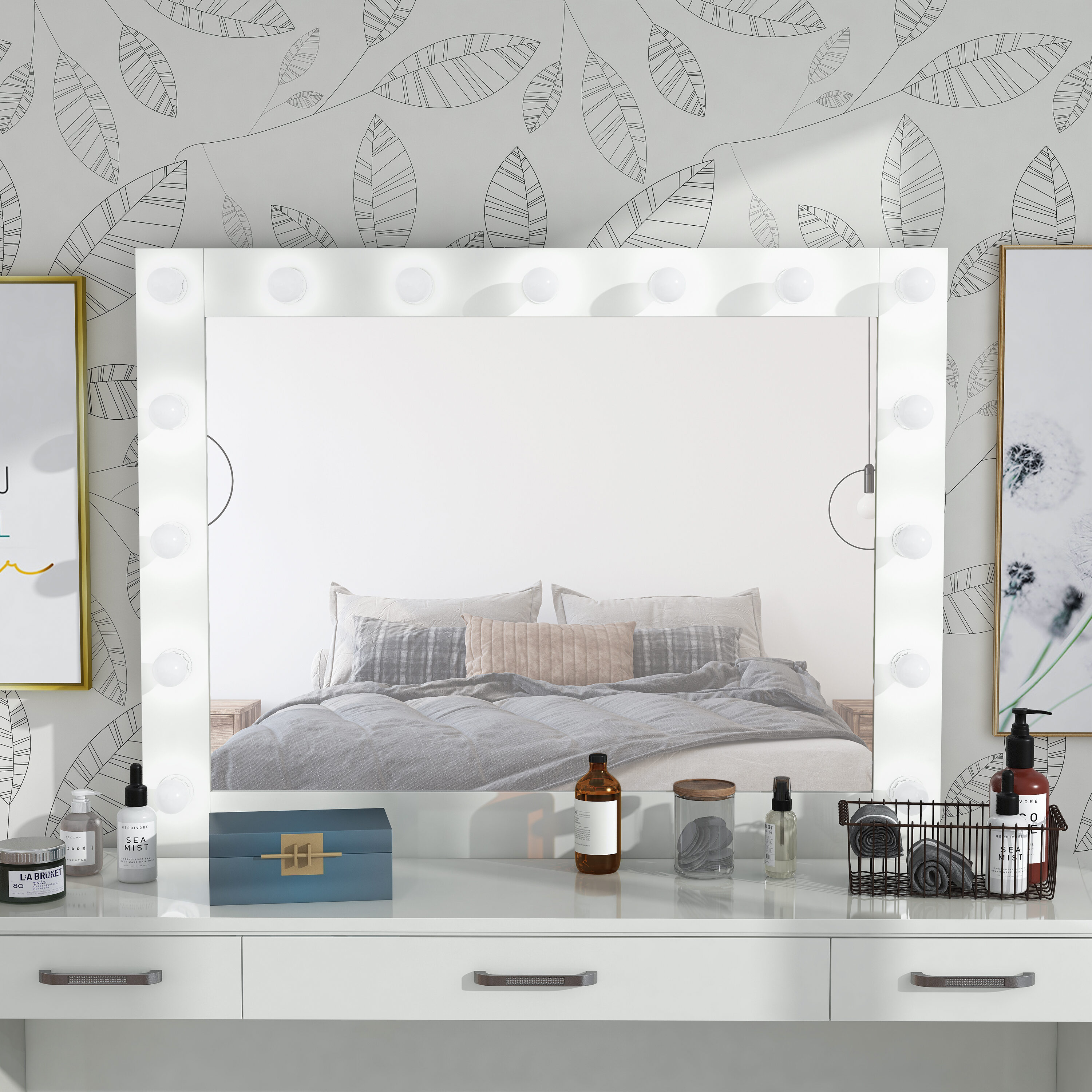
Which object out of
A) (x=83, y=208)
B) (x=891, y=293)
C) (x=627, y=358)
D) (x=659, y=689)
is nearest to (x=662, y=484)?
(x=627, y=358)

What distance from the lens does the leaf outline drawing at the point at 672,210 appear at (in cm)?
179

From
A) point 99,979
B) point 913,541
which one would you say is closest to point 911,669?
point 913,541

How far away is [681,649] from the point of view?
1.75 metres

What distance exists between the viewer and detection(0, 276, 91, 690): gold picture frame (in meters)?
1.79

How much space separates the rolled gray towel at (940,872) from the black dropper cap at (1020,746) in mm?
168

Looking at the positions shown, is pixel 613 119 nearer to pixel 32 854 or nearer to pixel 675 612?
pixel 675 612

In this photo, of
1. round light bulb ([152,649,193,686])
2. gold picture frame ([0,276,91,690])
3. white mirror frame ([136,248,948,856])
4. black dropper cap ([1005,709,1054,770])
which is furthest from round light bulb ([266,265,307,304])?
black dropper cap ([1005,709,1054,770])

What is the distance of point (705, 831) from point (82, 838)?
1010mm

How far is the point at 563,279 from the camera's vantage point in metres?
1.75

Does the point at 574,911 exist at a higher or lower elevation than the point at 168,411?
lower

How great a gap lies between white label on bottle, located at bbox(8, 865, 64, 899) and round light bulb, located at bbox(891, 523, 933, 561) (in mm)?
1461

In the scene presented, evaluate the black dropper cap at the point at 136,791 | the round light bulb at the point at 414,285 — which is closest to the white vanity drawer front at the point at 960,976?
the black dropper cap at the point at 136,791

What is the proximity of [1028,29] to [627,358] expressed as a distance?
0.91 metres

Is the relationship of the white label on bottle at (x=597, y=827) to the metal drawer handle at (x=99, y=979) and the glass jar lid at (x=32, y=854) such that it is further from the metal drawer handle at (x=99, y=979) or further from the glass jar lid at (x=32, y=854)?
the glass jar lid at (x=32, y=854)
